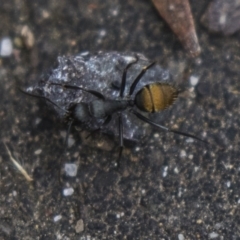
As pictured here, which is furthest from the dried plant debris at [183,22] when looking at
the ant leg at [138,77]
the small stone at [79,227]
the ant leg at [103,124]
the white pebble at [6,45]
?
the small stone at [79,227]

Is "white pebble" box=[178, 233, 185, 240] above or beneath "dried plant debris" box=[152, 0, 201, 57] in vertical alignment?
beneath

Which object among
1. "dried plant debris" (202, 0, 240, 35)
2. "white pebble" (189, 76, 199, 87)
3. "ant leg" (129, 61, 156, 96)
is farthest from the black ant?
"dried plant debris" (202, 0, 240, 35)

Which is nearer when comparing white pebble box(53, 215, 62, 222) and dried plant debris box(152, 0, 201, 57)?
white pebble box(53, 215, 62, 222)

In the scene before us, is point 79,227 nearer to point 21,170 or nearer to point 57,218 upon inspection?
point 57,218

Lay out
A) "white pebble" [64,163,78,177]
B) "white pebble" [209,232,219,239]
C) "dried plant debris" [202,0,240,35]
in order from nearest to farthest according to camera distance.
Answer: "white pebble" [209,232,219,239] → "white pebble" [64,163,78,177] → "dried plant debris" [202,0,240,35]

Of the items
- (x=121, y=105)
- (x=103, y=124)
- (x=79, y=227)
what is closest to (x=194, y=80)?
(x=121, y=105)

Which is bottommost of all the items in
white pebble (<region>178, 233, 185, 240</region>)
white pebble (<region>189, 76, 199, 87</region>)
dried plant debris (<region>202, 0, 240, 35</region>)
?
white pebble (<region>178, 233, 185, 240</region>)

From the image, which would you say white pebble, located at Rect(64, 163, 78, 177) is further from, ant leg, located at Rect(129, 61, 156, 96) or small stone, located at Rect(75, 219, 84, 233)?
ant leg, located at Rect(129, 61, 156, 96)
